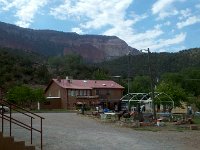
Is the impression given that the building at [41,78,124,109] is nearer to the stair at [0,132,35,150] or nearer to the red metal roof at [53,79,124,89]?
the red metal roof at [53,79,124,89]

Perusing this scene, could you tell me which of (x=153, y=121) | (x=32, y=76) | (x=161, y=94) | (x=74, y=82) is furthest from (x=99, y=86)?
(x=153, y=121)

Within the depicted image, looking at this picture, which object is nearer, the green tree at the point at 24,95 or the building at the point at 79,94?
the green tree at the point at 24,95

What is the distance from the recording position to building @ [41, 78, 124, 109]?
86375mm

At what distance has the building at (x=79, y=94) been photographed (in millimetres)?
86375

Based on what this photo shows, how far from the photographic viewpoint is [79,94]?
292 feet

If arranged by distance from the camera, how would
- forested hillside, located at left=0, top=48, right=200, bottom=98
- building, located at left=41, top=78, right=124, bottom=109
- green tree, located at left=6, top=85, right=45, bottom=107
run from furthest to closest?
forested hillside, located at left=0, top=48, right=200, bottom=98, building, located at left=41, top=78, right=124, bottom=109, green tree, located at left=6, top=85, right=45, bottom=107

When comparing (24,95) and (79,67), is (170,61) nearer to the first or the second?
(79,67)

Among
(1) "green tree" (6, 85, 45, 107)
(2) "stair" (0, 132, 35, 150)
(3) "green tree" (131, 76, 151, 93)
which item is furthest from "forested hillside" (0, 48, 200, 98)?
(2) "stair" (0, 132, 35, 150)

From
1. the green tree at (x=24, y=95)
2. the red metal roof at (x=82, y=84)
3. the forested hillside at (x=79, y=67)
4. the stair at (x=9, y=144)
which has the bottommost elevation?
the stair at (x=9, y=144)

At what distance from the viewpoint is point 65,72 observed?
470 ft

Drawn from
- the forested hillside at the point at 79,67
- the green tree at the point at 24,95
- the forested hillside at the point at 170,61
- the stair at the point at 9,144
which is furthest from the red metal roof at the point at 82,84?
the stair at the point at 9,144

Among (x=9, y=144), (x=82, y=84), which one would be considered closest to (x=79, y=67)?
(x=82, y=84)

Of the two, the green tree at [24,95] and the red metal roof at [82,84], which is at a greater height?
the red metal roof at [82,84]

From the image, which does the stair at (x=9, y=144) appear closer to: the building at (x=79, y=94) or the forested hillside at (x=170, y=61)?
the building at (x=79, y=94)
